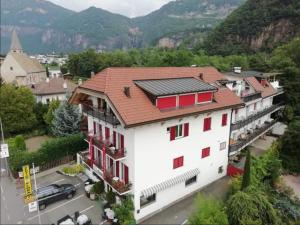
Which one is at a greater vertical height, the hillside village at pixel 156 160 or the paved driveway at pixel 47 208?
the hillside village at pixel 156 160

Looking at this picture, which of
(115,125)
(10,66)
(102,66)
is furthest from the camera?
(102,66)

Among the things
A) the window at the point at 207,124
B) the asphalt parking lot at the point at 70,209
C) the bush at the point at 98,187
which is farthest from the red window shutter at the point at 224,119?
the asphalt parking lot at the point at 70,209

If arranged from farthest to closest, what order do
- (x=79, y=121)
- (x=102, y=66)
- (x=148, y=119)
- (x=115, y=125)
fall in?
(x=102, y=66), (x=79, y=121), (x=115, y=125), (x=148, y=119)

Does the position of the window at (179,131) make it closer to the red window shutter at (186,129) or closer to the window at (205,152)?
the red window shutter at (186,129)

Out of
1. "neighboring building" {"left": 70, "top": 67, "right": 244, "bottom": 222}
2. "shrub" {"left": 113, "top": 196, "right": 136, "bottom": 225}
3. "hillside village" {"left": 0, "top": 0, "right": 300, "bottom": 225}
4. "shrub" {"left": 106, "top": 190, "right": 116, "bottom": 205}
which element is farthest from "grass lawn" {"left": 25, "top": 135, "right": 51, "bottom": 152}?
"shrub" {"left": 113, "top": 196, "right": 136, "bottom": 225}

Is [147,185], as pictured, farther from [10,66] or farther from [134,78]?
[10,66]

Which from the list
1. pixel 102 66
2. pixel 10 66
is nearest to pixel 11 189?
pixel 10 66

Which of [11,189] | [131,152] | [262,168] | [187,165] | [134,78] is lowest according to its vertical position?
[11,189]
